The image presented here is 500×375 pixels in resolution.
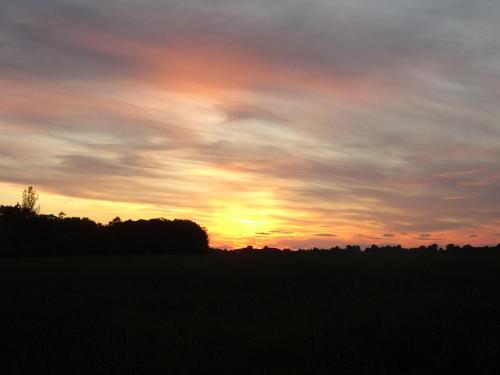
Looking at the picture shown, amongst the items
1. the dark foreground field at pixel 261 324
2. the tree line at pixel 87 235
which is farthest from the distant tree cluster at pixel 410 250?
the tree line at pixel 87 235

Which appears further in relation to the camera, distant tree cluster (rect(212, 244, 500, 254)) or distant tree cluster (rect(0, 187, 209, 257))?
distant tree cluster (rect(0, 187, 209, 257))

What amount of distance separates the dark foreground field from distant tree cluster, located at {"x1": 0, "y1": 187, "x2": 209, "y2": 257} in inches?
1820

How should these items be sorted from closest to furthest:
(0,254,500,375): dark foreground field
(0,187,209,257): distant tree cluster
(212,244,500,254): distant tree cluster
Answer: (0,254,500,375): dark foreground field
(212,244,500,254): distant tree cluster
(0,187,209,257): distant tree cluster

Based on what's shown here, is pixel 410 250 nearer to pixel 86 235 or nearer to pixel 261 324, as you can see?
pixel 261 324

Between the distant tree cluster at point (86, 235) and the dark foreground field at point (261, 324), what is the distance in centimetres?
4622

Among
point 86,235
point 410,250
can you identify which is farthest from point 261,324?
point 86,235

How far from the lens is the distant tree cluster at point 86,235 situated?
232ft

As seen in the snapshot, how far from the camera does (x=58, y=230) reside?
236 ft

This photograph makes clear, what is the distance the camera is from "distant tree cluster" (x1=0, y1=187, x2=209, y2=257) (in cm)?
7056

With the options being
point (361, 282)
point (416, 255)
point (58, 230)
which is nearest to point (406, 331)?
point (361, 282)

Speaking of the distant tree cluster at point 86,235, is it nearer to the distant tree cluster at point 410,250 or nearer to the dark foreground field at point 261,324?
the distant tree cluster at point 410,250

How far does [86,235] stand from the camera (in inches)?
2825

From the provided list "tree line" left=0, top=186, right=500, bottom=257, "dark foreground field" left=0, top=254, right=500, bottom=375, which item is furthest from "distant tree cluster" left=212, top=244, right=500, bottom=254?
"tree line" left=0, top=186, right=500, bottom=257

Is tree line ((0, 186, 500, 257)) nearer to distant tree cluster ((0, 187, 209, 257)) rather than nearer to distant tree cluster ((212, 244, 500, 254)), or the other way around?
distant tree cluster ((0, 187, 209, 257))
